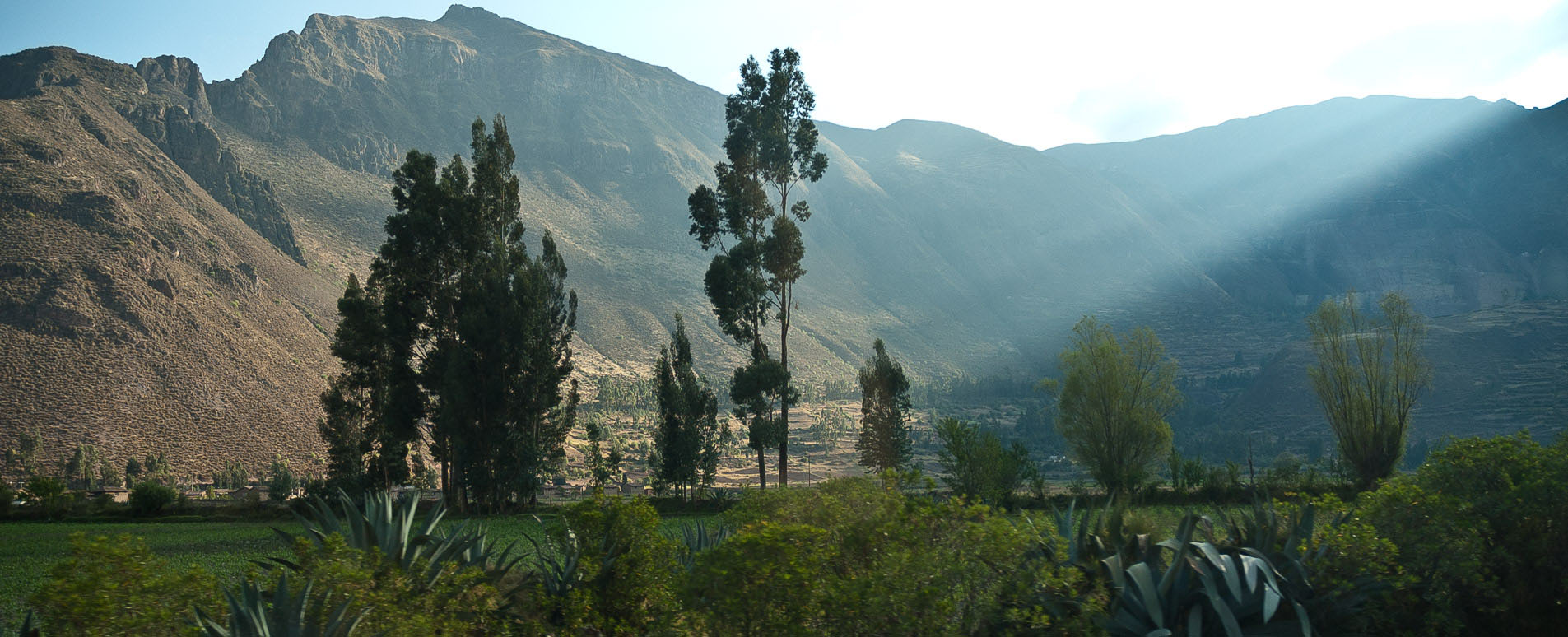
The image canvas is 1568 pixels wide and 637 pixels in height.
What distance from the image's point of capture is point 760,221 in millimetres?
27406

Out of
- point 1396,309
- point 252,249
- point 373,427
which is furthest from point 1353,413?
point 252,249

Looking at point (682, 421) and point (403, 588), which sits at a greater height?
point (682, 421)

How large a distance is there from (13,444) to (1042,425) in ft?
366

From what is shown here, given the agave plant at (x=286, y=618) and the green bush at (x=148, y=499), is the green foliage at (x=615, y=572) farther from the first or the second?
the green bush at (x=148, y=499)

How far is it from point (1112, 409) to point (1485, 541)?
27.4 meters

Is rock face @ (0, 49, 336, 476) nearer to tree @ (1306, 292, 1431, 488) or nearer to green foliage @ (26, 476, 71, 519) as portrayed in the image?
green foliage @ (26, 476, 71, 519)

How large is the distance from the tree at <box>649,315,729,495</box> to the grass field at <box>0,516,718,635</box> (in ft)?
31.2

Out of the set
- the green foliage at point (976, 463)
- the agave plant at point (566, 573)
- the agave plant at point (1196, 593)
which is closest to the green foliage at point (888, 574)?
the agave plant at point (1196, 593)

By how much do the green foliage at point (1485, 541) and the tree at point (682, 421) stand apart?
27.7m

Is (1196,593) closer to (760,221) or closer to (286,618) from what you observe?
(286,618)

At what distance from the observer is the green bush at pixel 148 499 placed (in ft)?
91.9

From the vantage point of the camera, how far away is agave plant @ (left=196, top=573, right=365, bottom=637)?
226 inches

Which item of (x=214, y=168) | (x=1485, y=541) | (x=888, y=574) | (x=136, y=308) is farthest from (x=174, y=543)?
(x=214, y=168)

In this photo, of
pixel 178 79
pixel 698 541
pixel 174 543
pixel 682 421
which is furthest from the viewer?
pixel 178 79
